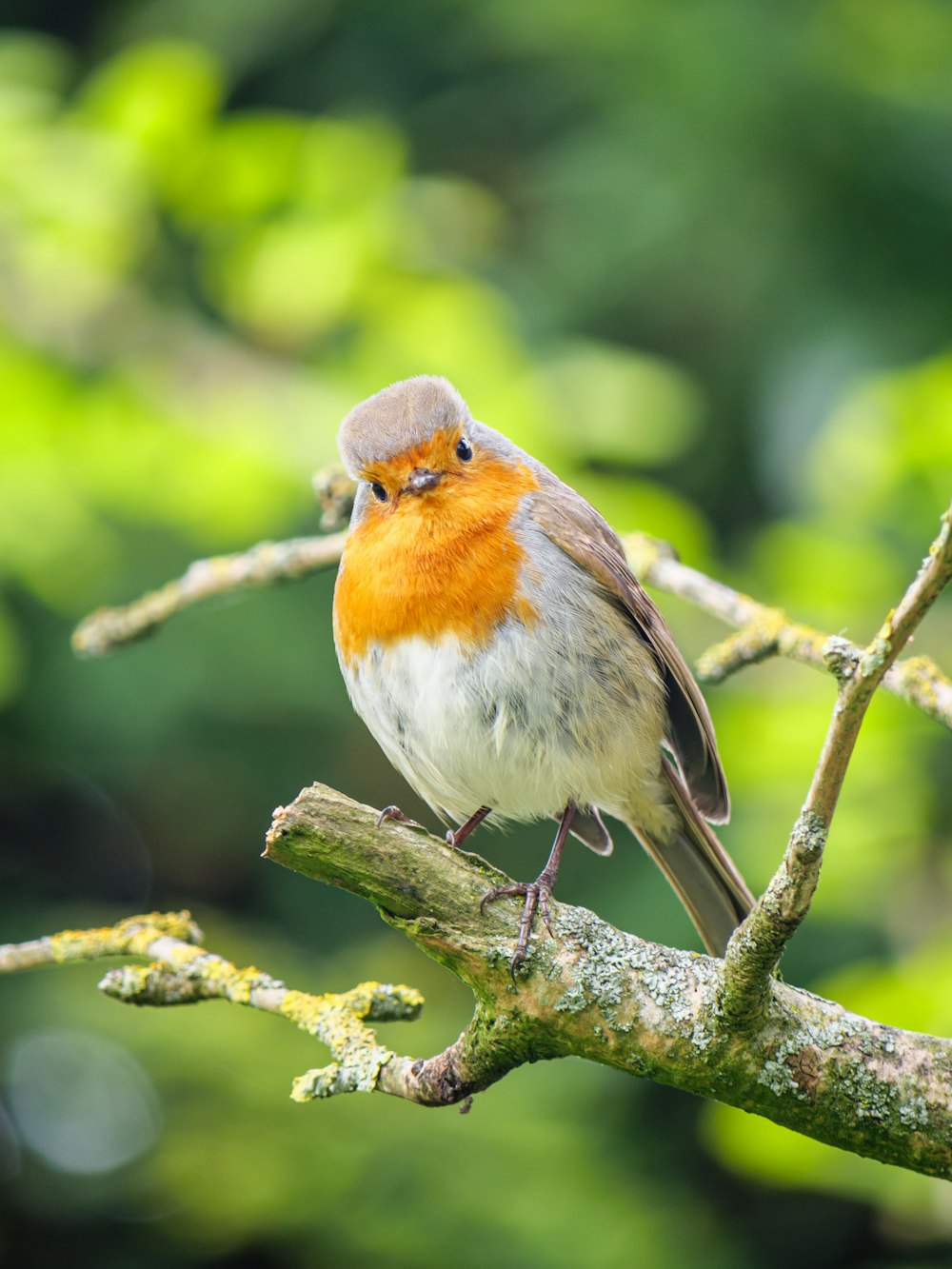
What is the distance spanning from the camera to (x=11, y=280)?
4.91 meters

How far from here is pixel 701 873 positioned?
357 cm

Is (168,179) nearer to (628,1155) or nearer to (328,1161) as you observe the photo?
(328,1161)

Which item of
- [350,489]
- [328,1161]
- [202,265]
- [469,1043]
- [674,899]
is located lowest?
[469,1043]

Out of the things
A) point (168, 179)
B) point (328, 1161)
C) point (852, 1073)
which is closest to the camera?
point (852, 1073)

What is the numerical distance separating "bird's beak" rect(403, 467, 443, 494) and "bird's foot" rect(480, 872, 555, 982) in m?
1.19

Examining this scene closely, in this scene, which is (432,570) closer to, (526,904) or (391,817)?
(391,817)

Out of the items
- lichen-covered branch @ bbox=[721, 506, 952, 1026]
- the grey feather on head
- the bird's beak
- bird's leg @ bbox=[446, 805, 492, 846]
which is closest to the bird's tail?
bird's leg @ bbox=[446, 805, 492, 846]

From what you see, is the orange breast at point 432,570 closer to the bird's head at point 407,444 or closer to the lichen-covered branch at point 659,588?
the bird's head at point 407,444

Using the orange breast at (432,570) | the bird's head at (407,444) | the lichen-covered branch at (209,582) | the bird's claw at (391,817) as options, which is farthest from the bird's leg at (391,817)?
the lichen-covered branch at (209,582)

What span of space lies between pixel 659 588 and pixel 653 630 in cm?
24

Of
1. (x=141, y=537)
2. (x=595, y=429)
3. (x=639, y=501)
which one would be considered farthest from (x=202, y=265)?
(x=639, y=501)

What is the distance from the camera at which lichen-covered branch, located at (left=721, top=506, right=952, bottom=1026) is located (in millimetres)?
1687

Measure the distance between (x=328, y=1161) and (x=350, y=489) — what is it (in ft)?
9.33

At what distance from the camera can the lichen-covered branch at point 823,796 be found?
1687 mm
